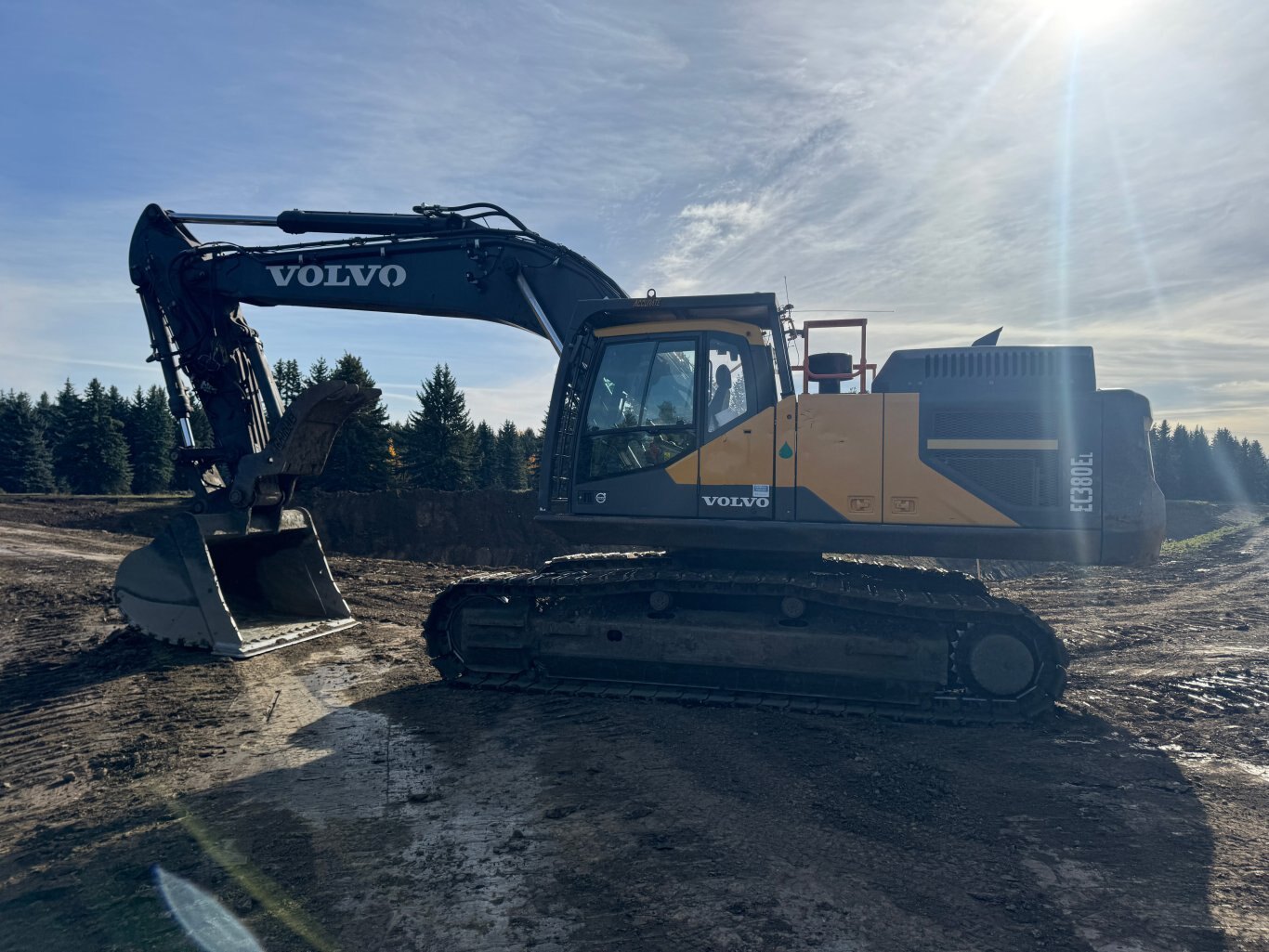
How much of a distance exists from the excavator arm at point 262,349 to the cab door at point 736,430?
1.75m

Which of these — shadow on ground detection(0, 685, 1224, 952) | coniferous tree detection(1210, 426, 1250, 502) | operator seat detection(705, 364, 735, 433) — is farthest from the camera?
coniferous tree detection(1210, 426, 1250, 502)

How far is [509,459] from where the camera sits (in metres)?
58.9

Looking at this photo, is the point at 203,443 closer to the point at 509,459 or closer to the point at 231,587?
the point at 231,587

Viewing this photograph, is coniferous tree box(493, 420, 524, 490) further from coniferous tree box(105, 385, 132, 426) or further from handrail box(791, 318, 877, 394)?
handrail box(791, 318, 877, 394)

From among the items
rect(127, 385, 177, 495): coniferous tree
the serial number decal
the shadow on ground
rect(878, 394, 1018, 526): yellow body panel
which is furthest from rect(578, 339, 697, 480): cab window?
rect(127, 385, 177, 495): coniferous tree

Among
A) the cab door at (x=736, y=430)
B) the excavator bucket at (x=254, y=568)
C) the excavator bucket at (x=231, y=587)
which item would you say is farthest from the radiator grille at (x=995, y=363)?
the excavator bucket at (x=231, y=587)

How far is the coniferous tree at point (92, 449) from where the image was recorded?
145 feet

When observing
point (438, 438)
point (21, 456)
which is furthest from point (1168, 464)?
point (21, 456)

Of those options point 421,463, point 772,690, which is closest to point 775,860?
point 772,690

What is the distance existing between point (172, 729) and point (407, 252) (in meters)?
4.84

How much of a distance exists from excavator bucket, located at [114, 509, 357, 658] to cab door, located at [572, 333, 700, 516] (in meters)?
3.70

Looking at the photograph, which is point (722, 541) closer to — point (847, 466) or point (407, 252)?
point (847, 466)

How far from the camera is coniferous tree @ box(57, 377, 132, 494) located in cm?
4419

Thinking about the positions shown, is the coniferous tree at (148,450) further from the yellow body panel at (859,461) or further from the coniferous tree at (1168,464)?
the coniferous tree at (1168,464)
